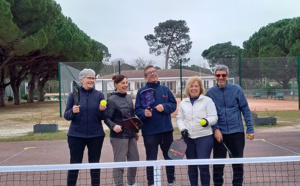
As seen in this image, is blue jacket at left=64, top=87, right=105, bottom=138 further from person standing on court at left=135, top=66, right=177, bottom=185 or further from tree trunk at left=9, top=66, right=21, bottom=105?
tree trunk at left=9, top=66, right=21, bottom=105

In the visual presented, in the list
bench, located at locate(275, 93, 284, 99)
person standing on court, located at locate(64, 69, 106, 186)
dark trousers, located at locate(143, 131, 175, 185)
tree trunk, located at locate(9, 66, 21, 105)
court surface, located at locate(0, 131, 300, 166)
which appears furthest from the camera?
tree trunk, located at locate(9, 66, 21, 105)

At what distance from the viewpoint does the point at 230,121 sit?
4.05 metres

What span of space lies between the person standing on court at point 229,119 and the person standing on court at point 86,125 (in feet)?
4.96

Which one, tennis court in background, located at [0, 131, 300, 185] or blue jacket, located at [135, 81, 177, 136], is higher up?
blue jacket, located at [135, 81, 177, 136]

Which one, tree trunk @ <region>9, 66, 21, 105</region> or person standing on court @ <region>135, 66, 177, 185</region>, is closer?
person standing on court @ <region>135, 66, 177, 185</region>

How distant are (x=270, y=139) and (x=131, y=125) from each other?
18.4 ft

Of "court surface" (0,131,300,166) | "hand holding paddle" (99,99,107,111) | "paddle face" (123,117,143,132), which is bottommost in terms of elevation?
"court surface" (0,131,300,166)

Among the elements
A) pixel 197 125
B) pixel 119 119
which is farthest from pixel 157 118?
pixel 197 125

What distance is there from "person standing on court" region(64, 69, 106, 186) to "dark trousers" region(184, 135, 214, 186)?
3.92 feet

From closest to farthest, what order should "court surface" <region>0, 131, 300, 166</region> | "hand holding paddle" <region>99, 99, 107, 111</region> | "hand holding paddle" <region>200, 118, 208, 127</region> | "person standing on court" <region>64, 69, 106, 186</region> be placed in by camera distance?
1. "hand holding paddle" <region>200, 118, 208, 127</region>
2. "hand holding paddle" <region>99, 99, 107, 111</region>
3. "person standing on court" <region>64, 69, 106, 186</region>
4. "court surface" <region>0, 131, 300, 166</region>

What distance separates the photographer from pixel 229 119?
405 cm

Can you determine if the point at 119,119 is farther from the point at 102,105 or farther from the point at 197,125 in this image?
the point at 197,125

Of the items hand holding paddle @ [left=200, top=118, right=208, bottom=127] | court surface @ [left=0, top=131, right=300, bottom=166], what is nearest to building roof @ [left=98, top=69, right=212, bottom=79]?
court surface @ [left=0, top=131, right=300, bottom=166]

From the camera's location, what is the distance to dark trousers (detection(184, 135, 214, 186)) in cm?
399
